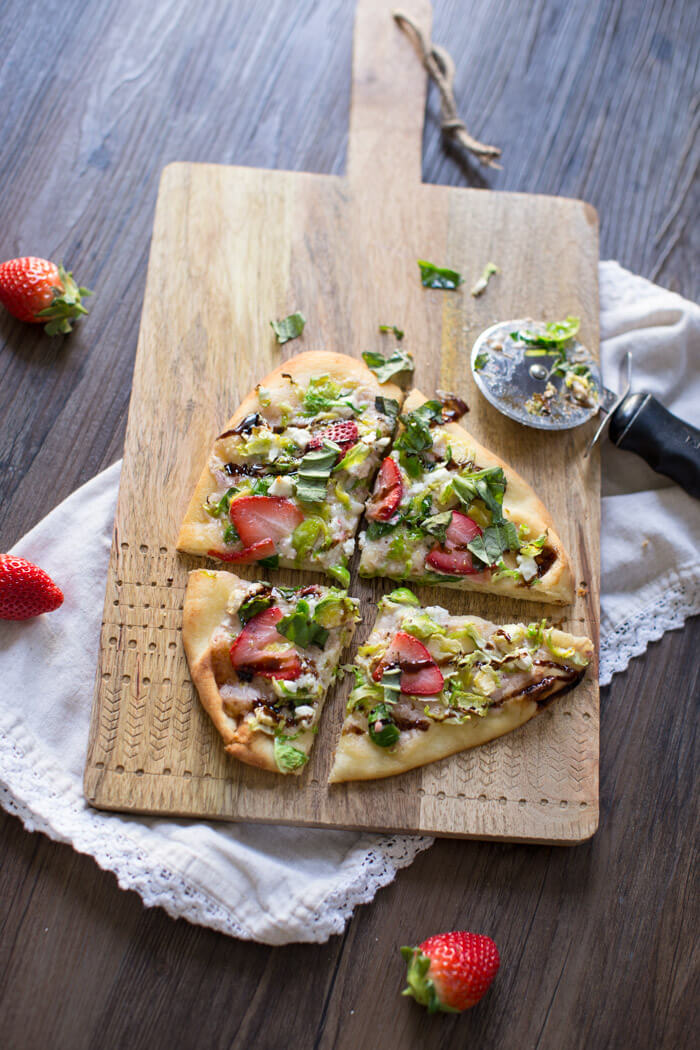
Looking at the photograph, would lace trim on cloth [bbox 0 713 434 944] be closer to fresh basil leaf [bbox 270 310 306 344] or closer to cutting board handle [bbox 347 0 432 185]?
fresh basil leaf [bbox 270 310 306 344]

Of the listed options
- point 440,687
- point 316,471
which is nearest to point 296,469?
point 316,471

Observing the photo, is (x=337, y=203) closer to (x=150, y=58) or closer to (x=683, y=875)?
(x=150, y=58)

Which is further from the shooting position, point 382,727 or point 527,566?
point 527,566

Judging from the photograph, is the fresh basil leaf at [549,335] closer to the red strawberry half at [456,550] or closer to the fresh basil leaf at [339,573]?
the red strawberry half at [456,550]

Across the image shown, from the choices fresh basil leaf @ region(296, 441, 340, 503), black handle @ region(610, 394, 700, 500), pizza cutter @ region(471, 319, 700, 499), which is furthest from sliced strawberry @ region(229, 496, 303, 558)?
black handle @ region(610, 394, 700, 500)

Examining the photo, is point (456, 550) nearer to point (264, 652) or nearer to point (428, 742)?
point (428, 742)

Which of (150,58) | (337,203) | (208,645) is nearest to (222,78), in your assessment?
(150,58)

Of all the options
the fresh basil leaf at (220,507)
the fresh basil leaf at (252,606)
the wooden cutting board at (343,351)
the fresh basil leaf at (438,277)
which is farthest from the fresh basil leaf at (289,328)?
the fresh basil leaf at (252,606)
